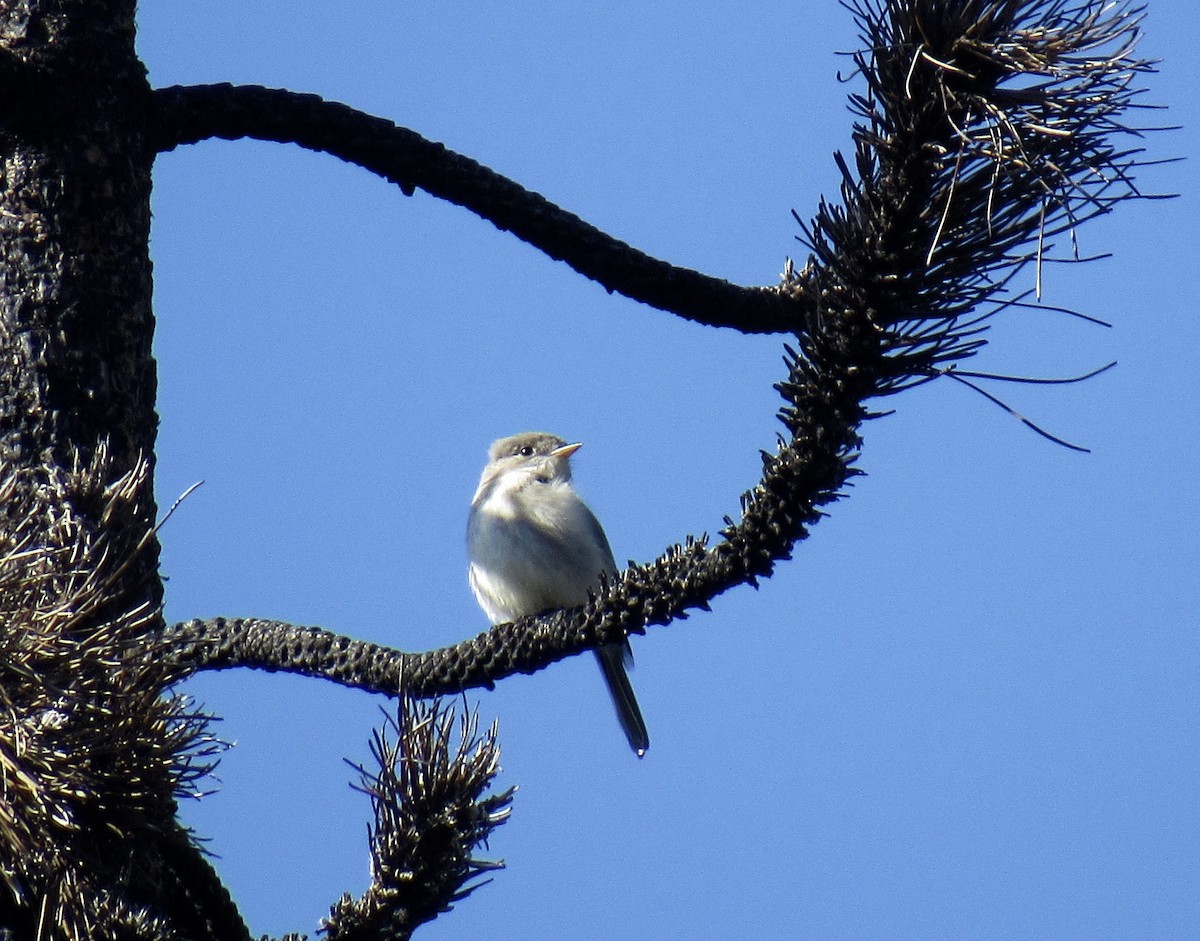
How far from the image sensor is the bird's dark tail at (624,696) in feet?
21.2

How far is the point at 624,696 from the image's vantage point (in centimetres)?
651

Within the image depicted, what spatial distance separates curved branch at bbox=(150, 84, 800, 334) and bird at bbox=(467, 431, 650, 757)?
2.90 m

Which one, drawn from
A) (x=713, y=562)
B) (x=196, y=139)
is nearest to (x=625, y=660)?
(x=196, y=139)

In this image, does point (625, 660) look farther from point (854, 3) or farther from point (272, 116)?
point (854, 3)

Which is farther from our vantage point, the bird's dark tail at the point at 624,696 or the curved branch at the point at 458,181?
the bird's dark tail at the point at 624,696

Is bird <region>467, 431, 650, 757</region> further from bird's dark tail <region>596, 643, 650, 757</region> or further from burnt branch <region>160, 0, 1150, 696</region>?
burnt branch <region>160, 0, 1150, 696</region>

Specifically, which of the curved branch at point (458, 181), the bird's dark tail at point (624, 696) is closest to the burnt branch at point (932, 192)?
the curved branch at point (458, 181)

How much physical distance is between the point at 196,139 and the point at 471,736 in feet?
4.84

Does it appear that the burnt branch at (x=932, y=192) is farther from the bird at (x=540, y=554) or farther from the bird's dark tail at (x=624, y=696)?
the bird's dark tail at (x=624, y=696)

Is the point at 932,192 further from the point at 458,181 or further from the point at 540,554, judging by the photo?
the point at 540,554

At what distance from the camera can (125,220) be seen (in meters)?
2.65

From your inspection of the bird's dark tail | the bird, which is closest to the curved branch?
the bird

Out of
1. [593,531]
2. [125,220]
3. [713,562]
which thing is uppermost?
[593,531]

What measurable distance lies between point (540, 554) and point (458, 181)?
3.16 meters
